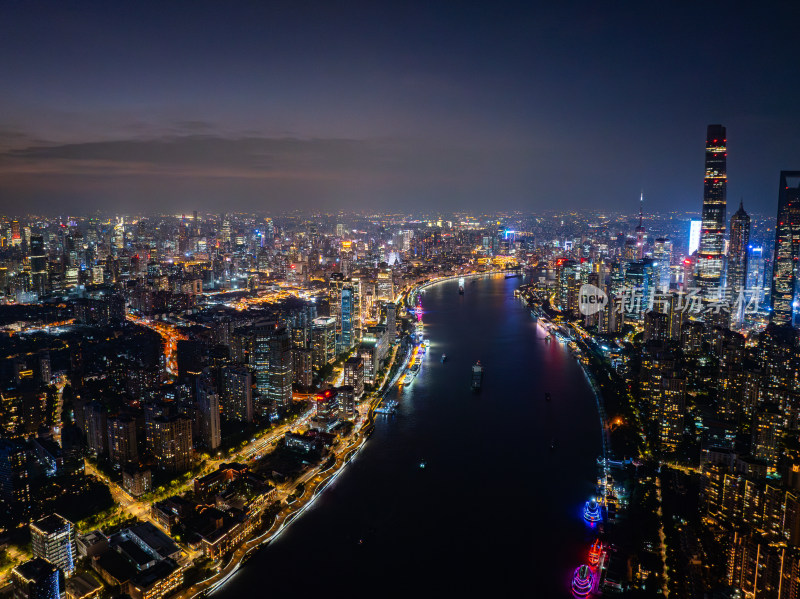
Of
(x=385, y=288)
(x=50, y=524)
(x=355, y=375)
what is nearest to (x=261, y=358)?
(x=355, y=375)

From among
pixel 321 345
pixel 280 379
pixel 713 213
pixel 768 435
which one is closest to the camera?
pixel 768 435

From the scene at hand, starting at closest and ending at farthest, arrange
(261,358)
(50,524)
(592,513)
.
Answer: (50,524) < (592,513) < (261,358)

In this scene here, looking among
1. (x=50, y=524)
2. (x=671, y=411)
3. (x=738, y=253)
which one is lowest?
(x=50, y=524)

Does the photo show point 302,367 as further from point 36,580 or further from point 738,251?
point 738,251

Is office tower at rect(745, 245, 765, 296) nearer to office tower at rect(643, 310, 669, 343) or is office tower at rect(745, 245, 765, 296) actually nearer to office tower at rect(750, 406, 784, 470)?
office tower at rect(643, 310, 669, 343)

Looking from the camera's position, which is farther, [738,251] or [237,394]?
[738,251]

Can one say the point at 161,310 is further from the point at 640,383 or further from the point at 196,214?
the point at 196,214

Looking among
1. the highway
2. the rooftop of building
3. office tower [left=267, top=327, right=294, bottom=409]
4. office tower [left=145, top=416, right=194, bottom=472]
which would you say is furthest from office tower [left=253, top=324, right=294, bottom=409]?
the rooftop of building

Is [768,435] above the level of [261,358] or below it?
below
